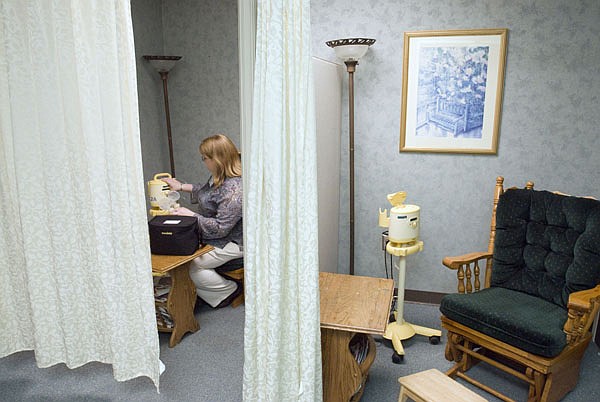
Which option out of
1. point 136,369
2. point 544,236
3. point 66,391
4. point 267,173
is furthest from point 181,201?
point 544,236

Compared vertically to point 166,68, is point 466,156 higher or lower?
lower

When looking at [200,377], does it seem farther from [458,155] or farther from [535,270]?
[458,155]

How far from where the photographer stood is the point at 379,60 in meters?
3.05

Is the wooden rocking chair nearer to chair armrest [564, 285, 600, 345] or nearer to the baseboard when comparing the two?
chair armrest [564, 285, 600, 345]

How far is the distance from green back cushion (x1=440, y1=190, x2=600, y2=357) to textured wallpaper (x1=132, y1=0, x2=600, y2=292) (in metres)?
0.44

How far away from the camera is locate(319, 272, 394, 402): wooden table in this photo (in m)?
1.98

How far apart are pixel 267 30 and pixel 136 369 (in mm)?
1483

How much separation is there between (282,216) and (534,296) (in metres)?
1.65

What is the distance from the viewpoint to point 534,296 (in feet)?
8.26

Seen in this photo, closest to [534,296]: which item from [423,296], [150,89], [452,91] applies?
[423,296]

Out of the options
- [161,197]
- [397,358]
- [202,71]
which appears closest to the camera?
[397,358]

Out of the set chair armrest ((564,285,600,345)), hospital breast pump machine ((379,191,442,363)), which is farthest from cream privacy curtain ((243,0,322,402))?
chair armrest ((564,285,600,345))

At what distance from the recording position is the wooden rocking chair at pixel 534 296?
2115 millimetres

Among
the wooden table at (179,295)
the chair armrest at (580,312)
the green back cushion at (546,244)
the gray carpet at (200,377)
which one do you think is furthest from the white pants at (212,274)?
the chair armrest at (580,312)
